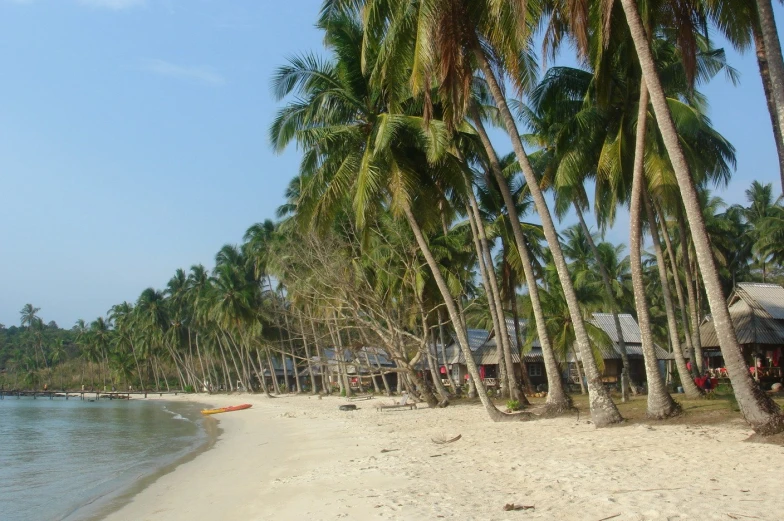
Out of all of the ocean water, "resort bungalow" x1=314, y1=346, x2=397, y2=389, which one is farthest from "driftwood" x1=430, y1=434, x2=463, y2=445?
"resort bungalow" x1=314, y1=346, x2=397, y2=389

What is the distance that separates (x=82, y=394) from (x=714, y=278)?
9599 centimetres

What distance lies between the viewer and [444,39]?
43.5 ft

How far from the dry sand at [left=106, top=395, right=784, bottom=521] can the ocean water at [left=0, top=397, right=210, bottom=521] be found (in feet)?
4.42

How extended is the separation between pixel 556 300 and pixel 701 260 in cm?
1755

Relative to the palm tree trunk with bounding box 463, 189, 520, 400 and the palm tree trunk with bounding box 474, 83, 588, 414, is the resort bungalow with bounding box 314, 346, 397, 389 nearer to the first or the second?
the palm tree trunk with bounding box 463, 189, 520, 400

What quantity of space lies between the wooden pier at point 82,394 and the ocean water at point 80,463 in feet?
174

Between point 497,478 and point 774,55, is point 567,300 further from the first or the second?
point 774,55

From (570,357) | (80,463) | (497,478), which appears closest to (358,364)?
(80,463)

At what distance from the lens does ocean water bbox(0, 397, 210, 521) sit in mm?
12789

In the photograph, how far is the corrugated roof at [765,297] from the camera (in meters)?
24.0

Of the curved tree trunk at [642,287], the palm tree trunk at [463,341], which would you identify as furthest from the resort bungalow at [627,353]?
the curved tree trunk at [642,287]

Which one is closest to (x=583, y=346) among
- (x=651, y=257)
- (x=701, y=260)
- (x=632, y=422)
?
(x=632, y=422)

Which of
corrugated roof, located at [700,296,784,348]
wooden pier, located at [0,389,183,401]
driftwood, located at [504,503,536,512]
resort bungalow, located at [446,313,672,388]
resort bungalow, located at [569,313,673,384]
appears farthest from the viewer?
wooden pier, located at [0,389,183,401]

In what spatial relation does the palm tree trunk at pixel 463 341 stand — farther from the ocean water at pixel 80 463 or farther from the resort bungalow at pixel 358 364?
the ocean water at pixel 80 463
